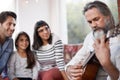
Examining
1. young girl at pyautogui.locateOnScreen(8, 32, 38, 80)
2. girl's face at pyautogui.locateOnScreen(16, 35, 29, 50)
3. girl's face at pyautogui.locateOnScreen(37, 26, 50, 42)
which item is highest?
girl's face at pyautogui.locateOnScreen(37, 26, 50, 42)

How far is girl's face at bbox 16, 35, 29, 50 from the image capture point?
7.98 ft

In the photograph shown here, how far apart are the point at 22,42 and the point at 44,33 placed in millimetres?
250

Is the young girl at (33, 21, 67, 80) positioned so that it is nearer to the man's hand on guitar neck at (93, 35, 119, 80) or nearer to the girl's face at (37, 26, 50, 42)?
the girl's face at (37, 26, 50, 42)

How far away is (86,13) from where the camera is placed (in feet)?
4.84

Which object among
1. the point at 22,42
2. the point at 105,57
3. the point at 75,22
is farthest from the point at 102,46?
the point at 75,22

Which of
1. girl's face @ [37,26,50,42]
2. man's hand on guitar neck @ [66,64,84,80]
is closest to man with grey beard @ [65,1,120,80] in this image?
man's hand on guitar neck @ [66,64,84,80]

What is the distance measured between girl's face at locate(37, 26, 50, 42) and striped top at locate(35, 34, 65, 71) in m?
0.07

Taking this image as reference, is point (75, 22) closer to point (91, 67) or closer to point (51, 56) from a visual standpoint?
point (51, 56)

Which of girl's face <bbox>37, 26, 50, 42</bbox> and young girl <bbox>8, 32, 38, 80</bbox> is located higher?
girl's face <bbox>37, 26, 50, 42</bbox>

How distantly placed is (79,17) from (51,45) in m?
1.21

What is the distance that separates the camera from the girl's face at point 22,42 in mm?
2434

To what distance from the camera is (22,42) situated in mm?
2447

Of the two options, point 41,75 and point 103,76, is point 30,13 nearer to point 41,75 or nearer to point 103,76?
point 41,75

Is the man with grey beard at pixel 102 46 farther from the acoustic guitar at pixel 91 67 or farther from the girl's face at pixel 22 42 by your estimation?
the girl's face at pixel 22 42
